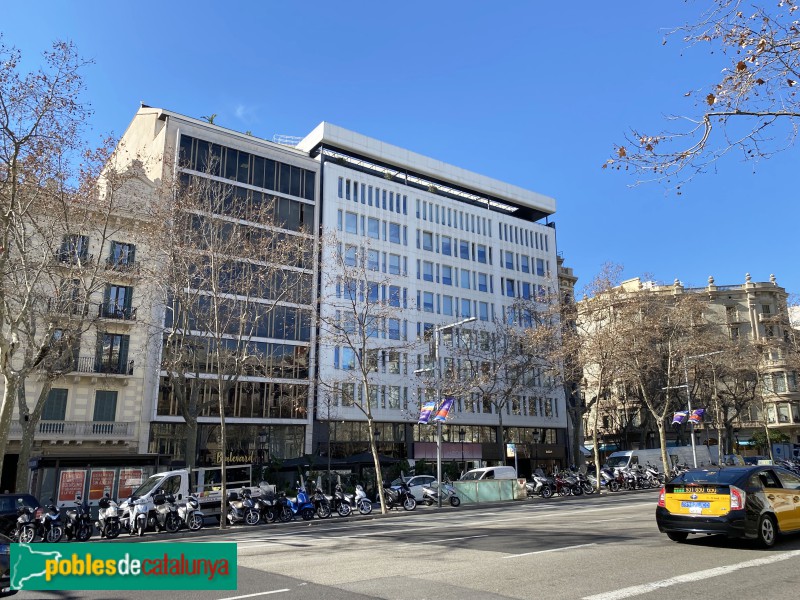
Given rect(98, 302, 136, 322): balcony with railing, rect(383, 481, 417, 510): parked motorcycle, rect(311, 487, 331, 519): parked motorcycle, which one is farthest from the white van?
rect(98, 302, 136, 322): balcony with railing

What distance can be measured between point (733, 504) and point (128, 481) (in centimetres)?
2179

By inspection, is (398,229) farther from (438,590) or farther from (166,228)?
(438,590)

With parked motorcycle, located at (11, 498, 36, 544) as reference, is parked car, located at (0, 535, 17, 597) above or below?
above

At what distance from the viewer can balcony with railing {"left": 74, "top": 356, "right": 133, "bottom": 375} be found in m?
33.4

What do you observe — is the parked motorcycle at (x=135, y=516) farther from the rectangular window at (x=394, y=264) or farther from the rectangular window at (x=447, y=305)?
the rectangular window at (x=447, y=305)

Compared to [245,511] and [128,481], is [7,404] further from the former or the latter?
[245,511]

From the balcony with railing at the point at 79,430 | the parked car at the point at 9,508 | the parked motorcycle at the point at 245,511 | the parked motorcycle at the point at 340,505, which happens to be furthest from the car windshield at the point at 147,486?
the balcony with railing at the point at 79,430

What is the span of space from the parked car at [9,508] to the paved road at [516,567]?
10.2 meters

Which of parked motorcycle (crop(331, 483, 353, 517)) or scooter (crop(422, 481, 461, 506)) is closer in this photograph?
parked motorcycle (crop(331, 483, 353, 517))

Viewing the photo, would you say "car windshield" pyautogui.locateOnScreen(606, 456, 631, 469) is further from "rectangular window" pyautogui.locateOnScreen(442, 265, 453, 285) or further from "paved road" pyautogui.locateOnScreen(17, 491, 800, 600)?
"paved road" pyautogui.locateOnScreen(17, 491, 800, 600)

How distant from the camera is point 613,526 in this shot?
563 inches

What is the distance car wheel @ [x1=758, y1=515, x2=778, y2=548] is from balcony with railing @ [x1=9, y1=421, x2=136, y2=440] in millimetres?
32188

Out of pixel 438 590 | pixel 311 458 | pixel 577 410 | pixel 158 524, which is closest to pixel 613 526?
pixel 438 590

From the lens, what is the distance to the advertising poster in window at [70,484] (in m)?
22.4
